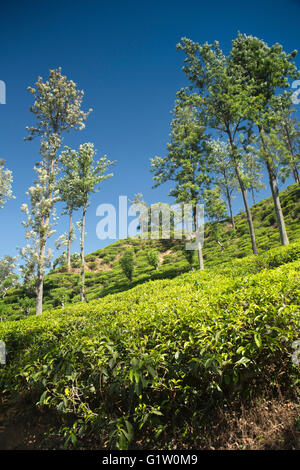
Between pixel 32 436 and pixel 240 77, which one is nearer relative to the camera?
pixel 32 436

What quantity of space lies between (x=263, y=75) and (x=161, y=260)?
23787mm

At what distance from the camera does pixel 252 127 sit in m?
16.0

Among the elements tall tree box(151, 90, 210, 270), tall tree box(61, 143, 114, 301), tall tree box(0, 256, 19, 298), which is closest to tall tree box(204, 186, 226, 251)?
Answer: tall tree box(151, 90, 210, 270)

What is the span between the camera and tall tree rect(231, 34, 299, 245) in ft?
48.4

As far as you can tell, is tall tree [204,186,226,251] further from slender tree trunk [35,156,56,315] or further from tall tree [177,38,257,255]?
slender tree trunk [35,156,56,315]

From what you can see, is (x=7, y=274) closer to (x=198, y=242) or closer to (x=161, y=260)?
(x=161, y=260)

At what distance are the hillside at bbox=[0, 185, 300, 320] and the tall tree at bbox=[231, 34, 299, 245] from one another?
8.03 metres

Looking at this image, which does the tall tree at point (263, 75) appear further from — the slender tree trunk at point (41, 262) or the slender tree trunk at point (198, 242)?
the slender tree trunk at point (41, 262)

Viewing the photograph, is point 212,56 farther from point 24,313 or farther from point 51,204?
point 24,313

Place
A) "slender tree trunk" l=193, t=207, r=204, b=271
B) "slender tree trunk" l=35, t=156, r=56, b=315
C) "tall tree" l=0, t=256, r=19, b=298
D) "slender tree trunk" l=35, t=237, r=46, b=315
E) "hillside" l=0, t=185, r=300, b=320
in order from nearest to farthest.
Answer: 1. "slender tree trunk" l=35, t=237, r=46, b=315
2. "slender tree trunk" l=35, t=156, r=56, b=315
3. "slender tree trunk" l=193, t=207, r=204, b=271
4. "hillside" l=0, t=185, r=300, b=320
5. "tall tree" l=0, t=256, r=19, b=298

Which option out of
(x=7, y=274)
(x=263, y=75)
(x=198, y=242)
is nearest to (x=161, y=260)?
(x=198, y=242)

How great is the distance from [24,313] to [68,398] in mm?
20204

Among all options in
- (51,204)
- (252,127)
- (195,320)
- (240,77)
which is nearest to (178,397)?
(195,320)

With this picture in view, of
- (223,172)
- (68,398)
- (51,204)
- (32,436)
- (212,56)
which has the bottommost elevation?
(32,436)
